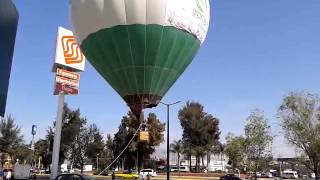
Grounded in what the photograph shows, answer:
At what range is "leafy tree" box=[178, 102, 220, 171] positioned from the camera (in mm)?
99375

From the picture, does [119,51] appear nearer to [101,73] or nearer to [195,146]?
[101,73]

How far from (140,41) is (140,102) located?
13.6ft

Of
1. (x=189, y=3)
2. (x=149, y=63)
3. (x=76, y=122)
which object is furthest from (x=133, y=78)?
(x=76, y=122)

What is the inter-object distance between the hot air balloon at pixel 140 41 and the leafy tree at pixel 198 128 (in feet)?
226

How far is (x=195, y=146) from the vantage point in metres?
99.8

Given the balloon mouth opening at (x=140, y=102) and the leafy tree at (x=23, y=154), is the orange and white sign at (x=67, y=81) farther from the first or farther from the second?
the leafy tree at (x=23, y=154)

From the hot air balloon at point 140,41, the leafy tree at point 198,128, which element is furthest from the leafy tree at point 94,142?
the hot air balloon at point 140,41

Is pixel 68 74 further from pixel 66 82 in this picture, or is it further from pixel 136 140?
pixel 136 140

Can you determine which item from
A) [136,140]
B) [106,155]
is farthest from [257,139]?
[106,155]

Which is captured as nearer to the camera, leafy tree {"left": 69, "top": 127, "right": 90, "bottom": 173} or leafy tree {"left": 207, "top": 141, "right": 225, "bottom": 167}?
leafy tree {"left": 69, "top": 127, "right": 90, "bottom": 173}

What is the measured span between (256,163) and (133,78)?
2392cm

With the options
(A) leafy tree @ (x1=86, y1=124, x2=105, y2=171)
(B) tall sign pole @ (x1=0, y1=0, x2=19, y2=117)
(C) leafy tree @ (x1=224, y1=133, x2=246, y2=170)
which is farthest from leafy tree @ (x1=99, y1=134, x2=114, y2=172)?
(B) tall sign pole @ (x1=0, y1=0, x2=19, y2=117)

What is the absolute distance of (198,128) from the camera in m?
99.0

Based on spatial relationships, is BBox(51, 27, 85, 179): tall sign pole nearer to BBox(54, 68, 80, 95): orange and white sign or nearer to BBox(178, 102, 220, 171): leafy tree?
BBox(54, 68, 80, 95): orange and white sign
